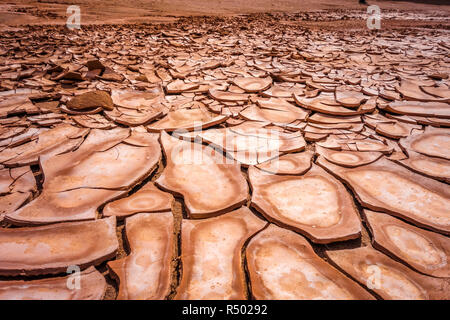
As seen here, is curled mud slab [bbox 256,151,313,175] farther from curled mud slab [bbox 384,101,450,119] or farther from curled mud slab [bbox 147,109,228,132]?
curled mud slab [bbox 384,101,450,119]

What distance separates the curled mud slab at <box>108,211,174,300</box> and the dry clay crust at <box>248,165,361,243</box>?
0.43 meters

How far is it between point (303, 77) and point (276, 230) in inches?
91.1

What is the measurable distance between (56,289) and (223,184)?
2.57 feet

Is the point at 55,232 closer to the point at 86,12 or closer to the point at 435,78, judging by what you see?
the point at 435,78

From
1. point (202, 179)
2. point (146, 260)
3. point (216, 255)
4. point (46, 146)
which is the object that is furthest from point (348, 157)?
point (46, 146)

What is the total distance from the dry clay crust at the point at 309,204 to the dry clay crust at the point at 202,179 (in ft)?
0.31

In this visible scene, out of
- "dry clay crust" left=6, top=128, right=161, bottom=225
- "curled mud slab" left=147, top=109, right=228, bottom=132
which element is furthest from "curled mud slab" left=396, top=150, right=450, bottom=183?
"dry clay crust" left=6, top=128, right=161, bottom=225

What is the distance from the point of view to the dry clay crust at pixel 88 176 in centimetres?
113

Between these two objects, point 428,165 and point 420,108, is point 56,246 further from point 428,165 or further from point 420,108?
point 420,108

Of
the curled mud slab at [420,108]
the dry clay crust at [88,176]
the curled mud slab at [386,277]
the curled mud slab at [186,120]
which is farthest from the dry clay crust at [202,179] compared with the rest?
the curled mud slab at [420,108]

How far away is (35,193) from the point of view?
126cm

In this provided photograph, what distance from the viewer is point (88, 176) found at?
1368 millimetres

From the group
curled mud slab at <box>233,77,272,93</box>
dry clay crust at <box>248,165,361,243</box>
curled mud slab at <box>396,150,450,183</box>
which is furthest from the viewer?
curled mud slab at <box>233,77,272,93</box>

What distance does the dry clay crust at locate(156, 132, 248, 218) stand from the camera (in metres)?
1.20
